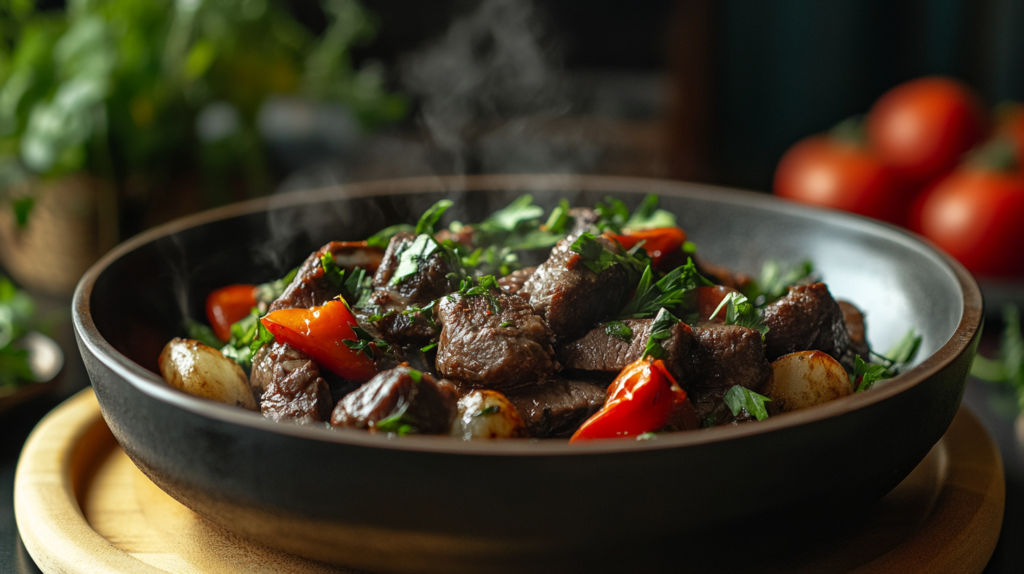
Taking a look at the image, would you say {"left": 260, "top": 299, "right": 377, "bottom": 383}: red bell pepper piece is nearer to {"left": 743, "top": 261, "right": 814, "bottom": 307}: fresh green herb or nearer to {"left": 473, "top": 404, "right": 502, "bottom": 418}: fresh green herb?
{"left": 473, "top": 404, "right": 502, "bottom": 418}: fresh green herb

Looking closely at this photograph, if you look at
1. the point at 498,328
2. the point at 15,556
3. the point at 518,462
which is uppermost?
the point at 518,462

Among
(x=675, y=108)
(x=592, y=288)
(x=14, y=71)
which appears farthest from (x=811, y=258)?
(x=675, y=108)

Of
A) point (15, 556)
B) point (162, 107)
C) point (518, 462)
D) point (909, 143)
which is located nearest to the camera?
point (518, 462)

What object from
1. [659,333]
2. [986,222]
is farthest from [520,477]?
[986,222]

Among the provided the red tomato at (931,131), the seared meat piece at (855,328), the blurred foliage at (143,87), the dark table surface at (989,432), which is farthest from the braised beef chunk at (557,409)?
the red tomato at (931,131)

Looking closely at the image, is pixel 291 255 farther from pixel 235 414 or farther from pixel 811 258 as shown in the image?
pixel 811 258
